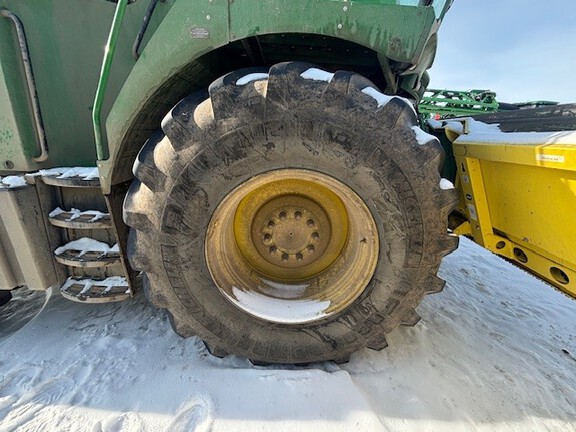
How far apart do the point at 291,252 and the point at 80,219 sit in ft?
4.37

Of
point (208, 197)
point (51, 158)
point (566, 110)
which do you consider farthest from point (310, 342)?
point (566, 110)

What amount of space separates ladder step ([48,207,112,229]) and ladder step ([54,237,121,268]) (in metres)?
0.16

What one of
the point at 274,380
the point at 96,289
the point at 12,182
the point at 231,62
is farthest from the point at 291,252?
the point at 12,182

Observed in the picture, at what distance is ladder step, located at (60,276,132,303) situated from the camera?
1.98 metres

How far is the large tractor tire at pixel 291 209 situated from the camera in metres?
1.51

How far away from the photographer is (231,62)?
218 cm

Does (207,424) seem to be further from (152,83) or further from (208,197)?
(152,83)

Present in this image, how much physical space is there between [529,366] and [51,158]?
3482 mm

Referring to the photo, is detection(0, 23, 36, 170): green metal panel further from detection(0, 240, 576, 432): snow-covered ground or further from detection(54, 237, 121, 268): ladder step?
detection(0, 240, 576, 432): snow-covered ground

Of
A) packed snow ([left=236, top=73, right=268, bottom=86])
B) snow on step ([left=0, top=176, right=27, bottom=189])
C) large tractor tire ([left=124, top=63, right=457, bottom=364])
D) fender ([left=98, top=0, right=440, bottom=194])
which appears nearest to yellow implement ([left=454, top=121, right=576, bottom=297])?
large tractor tire ([left=124, top=63, right=457, bottom=364])

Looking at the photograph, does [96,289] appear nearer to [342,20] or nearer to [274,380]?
[274,380]

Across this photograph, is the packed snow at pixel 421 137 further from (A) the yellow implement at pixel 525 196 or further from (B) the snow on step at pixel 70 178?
(B) the snow on step at pixel 70 178

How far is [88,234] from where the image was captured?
6.70 feet

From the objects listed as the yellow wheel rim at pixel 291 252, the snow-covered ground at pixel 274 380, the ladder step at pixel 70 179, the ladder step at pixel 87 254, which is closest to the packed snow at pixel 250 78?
the yellow wheel rim at pixel 291 252
